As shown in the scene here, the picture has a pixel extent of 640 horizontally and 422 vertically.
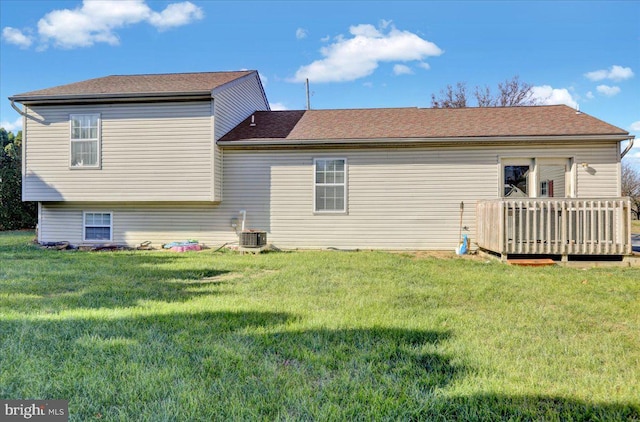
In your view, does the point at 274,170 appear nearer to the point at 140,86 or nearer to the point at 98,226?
the point at 140,86

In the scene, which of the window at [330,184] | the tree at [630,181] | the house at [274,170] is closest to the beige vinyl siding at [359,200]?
the house at [274,170]

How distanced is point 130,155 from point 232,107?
3232mm

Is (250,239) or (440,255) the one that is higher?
(250,239)

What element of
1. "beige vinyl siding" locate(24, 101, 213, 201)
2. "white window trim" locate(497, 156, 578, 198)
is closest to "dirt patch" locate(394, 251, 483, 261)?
"white window trim" locate(497, 156, 578, 198)

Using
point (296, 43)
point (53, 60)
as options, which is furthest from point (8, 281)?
point (296, 43)

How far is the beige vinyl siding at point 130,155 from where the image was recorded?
9.63m

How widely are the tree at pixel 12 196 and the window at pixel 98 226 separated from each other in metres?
10.5

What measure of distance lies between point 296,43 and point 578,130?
11.9m

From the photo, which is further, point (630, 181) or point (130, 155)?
point (630, 181)

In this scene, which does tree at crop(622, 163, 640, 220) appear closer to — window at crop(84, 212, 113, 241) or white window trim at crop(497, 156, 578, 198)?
white window trim at crop(497, 156, 578, 198)

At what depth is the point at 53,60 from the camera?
→ 41.7 ft

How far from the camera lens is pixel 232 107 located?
435 inches

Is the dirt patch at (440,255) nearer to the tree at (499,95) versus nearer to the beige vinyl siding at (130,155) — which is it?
the beige vinyl siding at (130,155)

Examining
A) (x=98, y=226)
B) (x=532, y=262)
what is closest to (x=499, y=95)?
(x=532, y=262)
